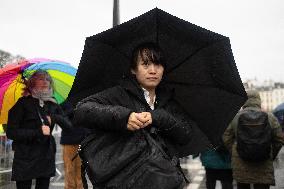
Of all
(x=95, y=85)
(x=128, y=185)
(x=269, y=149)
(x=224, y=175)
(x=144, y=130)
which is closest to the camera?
(x=128, y=185)

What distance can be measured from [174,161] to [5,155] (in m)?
10.4

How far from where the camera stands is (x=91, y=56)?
2775 millimetres

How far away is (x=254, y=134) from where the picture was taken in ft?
16.9

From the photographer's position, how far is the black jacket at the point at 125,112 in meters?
2.25

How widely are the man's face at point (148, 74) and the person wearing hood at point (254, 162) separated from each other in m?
2.89

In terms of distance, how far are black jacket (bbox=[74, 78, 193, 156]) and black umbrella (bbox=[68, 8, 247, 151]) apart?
11.5 inches

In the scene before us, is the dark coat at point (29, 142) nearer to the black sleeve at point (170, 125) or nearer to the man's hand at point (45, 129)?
the man's hand at point (45, 129)

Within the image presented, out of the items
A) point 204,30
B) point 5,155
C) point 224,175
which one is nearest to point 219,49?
point 204,30

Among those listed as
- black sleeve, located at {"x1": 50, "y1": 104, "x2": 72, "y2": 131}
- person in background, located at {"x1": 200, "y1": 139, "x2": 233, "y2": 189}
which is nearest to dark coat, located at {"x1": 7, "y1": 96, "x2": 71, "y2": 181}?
black sleeve, located at {"x1": 50, "y1": 104, "x2": 72, "y2": 131}

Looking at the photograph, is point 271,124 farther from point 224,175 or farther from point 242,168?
point 224,175

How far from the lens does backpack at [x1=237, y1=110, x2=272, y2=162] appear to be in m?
5.14

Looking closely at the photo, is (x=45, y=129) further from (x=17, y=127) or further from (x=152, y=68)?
(x=152, y=68)

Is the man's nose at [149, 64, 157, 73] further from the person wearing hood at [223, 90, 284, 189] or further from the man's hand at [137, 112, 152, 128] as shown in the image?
the person wearing hood at [223, 90, 284, 189]

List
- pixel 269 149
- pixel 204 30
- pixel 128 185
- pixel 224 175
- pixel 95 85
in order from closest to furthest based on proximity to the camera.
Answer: pixel 128 185 < pixel 204 30 < pixel 95 85 < pixel 269 149 < pixel 224 175
